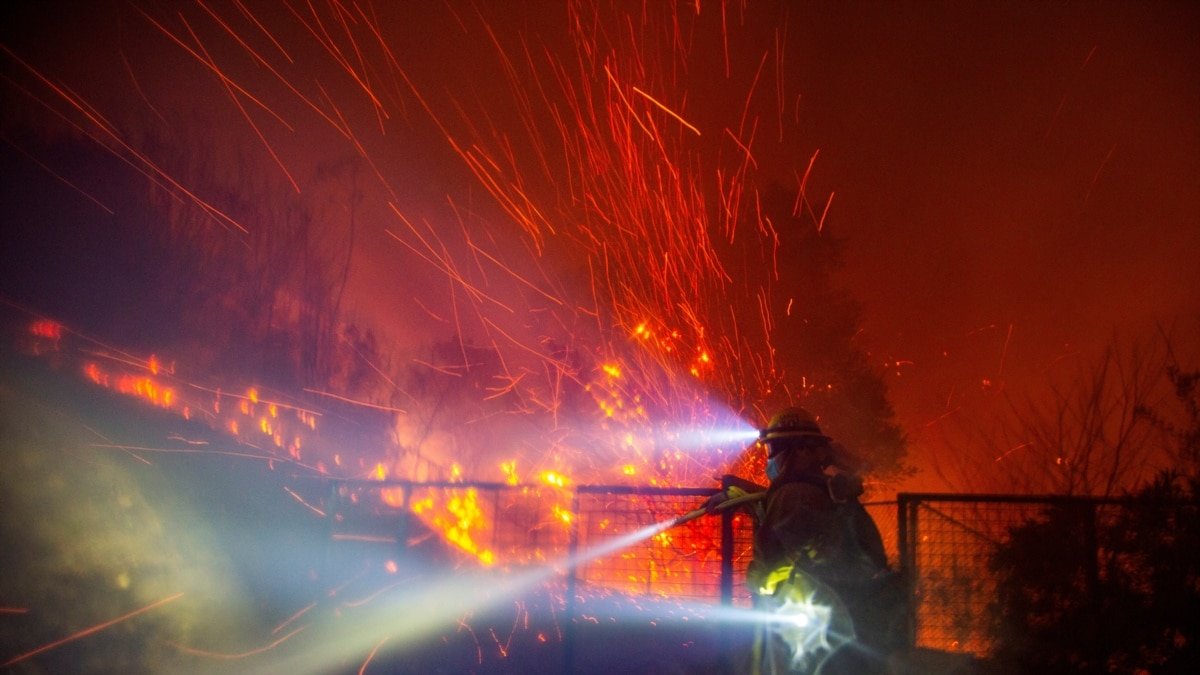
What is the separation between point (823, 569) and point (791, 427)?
2.83 ft

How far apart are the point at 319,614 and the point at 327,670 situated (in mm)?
765

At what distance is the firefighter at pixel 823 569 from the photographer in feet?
14.2

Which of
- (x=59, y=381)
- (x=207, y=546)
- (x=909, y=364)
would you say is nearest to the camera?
(x=59, y=381)

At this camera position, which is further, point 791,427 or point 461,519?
point 461,519

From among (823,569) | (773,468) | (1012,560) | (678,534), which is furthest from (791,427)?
(678,534)

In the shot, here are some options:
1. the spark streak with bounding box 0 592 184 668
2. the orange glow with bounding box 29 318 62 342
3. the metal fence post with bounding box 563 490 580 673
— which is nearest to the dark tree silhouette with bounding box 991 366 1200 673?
the metal fence post with bounding box 563 490 580 673

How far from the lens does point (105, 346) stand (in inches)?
251

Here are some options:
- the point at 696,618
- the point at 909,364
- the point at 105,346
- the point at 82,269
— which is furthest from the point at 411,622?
the point at 909,364

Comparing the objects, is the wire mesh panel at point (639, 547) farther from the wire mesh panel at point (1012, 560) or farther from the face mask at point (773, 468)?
the face mask at point (773, 468)

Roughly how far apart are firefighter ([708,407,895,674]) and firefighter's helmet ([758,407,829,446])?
24 centimetres

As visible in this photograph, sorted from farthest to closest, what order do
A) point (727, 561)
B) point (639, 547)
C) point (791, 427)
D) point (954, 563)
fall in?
point (639, 547), point (727, 561), point (954, 563), point (791, 427)

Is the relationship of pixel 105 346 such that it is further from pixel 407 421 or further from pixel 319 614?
pixel 407 421

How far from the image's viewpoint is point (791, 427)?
4.88m

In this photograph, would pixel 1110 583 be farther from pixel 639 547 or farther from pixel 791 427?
pixel 639 547
